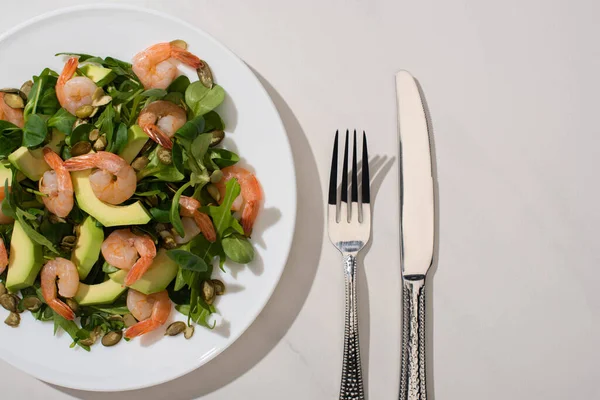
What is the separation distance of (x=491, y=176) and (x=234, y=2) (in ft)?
2.70

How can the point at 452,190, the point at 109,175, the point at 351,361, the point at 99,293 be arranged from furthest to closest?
the point at 452,190, the point at 351,361, the point at 99,293, the point at 109,175

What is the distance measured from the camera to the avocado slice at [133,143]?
3.90ft

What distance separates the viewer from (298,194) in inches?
56.4

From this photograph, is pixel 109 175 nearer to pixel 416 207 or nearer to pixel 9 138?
pixel 9 138

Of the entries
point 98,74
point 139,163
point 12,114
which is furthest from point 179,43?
point 12,114

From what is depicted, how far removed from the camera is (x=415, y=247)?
4.50ft

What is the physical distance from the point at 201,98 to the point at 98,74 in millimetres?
230

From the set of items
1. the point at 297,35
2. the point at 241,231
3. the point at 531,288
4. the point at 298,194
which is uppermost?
the point at 297,35

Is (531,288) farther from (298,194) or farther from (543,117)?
(298,194)

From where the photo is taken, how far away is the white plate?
1.29m

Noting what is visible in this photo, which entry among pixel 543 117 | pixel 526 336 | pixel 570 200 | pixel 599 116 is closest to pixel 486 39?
pixel 543 117

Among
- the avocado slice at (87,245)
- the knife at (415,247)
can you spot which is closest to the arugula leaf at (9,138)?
the avocado slice at (87,245)

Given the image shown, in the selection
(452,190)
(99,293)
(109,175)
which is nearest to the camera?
(109,175)

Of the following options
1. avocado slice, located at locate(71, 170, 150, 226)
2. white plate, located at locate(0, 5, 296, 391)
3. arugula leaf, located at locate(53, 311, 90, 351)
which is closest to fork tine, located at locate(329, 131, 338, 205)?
white plate, located at locate(0, 5, 296, 391)
